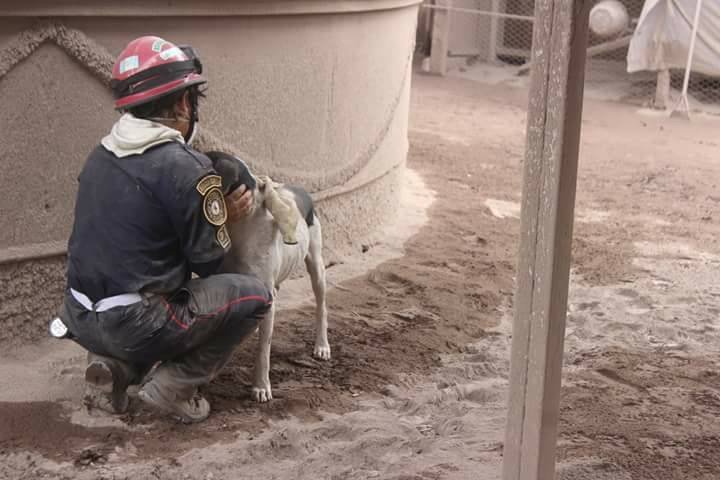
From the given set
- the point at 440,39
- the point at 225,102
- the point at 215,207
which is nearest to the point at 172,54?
the point at 215,207

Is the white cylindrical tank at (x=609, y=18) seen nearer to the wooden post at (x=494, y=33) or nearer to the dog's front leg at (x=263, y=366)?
the wooden post at (x=494, y=33)

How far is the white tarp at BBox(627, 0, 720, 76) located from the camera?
10938 mm

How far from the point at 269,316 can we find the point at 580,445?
139 cm

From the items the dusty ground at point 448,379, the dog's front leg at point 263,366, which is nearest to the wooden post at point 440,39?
the dusty ground at point 448,379

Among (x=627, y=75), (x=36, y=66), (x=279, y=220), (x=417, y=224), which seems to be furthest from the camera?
(x=627, y=75)

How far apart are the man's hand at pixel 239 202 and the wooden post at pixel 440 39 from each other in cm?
993

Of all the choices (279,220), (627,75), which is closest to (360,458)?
(279,220)

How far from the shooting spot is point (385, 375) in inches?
189

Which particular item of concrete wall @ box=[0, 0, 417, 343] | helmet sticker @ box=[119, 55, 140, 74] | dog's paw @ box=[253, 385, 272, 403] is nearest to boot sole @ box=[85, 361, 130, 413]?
dog's paw @ box=[253, 385, 272, 403]

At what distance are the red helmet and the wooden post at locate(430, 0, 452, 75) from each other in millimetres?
10041

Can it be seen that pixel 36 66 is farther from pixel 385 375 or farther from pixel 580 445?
pixel 580 445

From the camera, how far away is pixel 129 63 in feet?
12.6

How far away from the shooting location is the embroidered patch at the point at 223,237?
3902 mm

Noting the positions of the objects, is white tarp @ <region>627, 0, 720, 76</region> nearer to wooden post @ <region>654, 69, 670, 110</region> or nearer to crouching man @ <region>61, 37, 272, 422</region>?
wooden post @ <region>654, 69, 670, 110</region>
